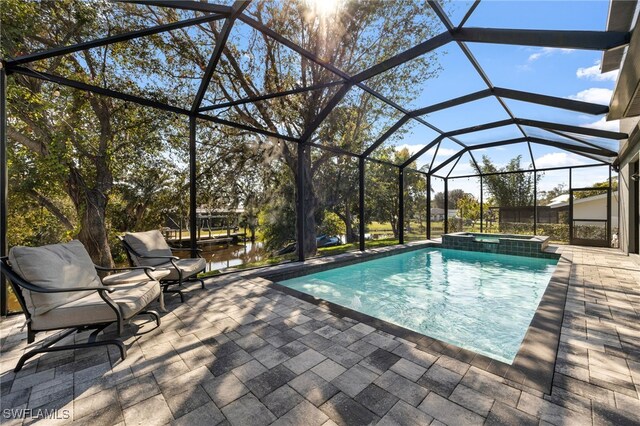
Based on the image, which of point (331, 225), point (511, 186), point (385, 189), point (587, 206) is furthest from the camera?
point (511, 186)

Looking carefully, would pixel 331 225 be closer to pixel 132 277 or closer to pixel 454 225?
pixel 454 225

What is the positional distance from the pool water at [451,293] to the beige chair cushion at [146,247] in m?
2.26

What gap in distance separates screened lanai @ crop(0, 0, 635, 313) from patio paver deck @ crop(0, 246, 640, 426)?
2347 mm

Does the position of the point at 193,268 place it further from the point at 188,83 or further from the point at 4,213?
the point at 188,83

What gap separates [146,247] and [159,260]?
→ 0.93ft

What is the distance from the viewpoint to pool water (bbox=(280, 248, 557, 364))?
3.50 meters

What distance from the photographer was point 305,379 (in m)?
1.98

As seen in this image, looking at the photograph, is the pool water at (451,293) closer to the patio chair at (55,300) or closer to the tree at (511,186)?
the patio chair at (55,300)

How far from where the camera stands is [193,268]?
4043 millimetres

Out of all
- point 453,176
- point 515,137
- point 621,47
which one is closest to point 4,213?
point 621,47

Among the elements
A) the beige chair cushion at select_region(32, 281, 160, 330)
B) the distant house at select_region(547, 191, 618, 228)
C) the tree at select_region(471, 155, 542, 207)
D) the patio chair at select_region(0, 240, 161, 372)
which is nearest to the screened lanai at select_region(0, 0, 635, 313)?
the distant house at select_region(547, 191, 618, 228)

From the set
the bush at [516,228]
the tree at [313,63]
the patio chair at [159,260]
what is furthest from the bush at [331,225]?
the patio chair at [159,260]

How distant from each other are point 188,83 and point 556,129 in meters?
9.89

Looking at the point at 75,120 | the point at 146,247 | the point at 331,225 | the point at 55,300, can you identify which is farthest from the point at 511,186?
the point at 75,120
